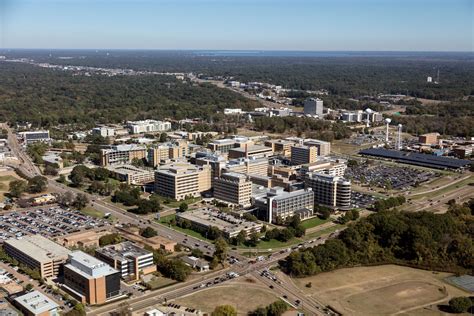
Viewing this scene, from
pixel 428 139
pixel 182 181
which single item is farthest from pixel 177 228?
pixel 428 139

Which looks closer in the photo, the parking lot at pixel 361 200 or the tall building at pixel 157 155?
the parking lot at pixel 361 200

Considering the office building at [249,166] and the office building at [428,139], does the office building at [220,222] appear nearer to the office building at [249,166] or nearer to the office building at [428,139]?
the office building at [249,166]

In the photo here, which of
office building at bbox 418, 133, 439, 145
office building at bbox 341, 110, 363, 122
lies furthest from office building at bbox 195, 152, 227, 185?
office building at bbox 341, 110, 363, 122

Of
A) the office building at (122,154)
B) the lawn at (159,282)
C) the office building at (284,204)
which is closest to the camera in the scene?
the lawn at (159,282)

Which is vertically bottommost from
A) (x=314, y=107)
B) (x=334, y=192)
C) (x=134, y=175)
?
(x=134, y=175)

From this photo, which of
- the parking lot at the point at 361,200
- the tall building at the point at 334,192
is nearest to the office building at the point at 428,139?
the parking lot at the point at 361,200

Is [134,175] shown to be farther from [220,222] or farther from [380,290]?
[380,290]
